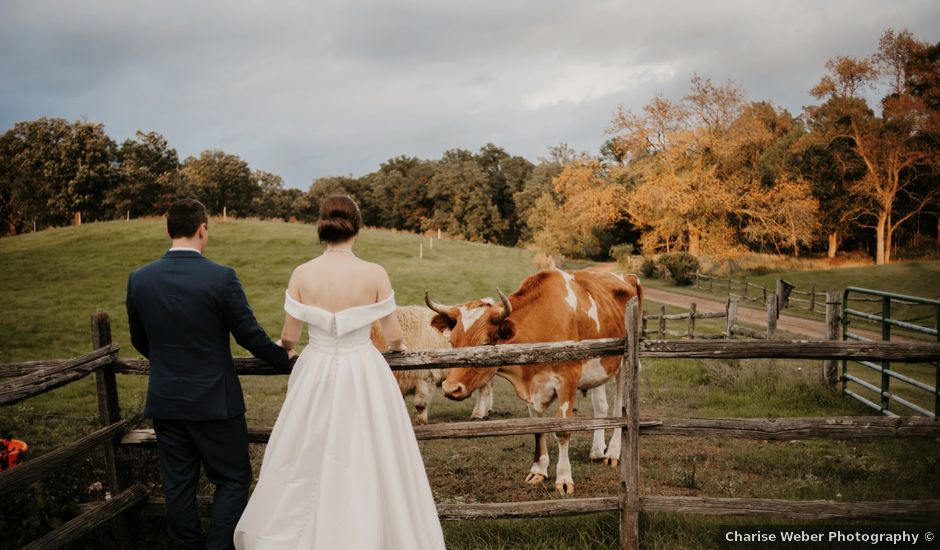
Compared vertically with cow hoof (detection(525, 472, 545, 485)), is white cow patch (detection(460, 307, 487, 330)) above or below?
above

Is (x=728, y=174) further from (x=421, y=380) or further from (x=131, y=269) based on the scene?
(x=131, y=269)

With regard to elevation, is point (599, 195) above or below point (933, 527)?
above

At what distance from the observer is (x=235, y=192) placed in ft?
215

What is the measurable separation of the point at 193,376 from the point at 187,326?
31 cm

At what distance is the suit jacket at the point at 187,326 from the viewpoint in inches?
134

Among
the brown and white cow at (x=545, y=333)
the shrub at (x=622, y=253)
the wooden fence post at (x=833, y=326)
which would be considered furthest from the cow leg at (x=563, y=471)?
the shrub at (x=622, y=253)

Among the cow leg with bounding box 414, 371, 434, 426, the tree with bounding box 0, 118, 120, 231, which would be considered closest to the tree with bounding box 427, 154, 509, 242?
the tree with bounding box 0, 118, 120, 231

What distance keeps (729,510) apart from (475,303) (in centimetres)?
353

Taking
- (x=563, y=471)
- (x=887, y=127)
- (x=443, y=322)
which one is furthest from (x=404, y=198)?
(x=563, y=471)

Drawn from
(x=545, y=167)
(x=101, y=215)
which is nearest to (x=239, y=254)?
(x=101, y=215)

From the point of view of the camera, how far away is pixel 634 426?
14.1 feet

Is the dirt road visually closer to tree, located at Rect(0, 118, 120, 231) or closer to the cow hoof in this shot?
the cow hoof

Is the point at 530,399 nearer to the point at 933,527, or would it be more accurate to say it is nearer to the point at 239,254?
the point at 933,527

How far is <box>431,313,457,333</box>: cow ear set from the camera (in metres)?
6.48
